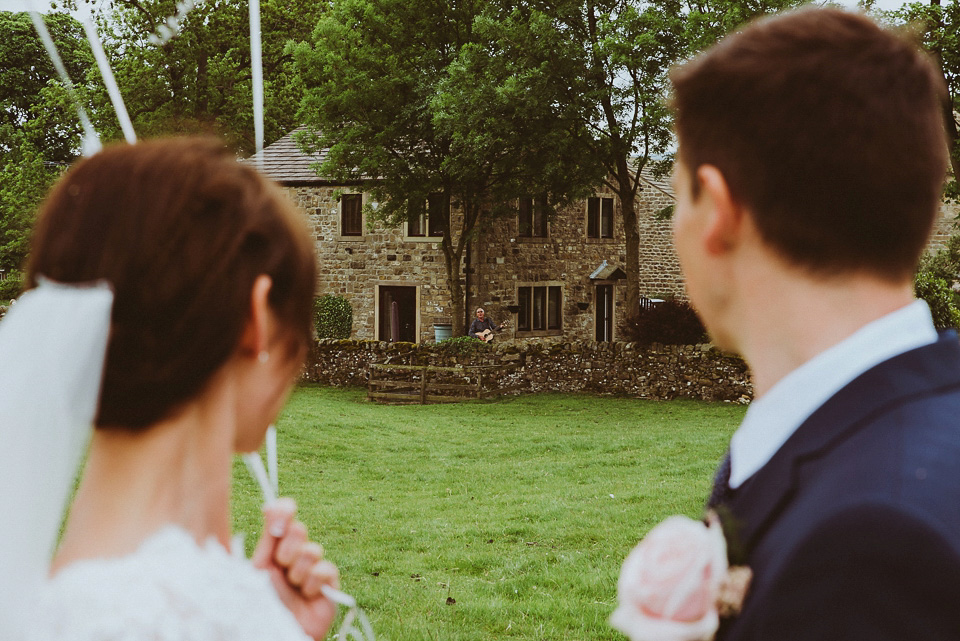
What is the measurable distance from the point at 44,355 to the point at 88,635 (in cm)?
48

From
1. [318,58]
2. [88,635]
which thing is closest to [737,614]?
[88,635]

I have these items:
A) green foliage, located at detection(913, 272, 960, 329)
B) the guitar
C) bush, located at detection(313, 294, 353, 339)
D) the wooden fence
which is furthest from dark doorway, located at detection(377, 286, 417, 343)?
green foliage, located at detection(913, 272, 960, 329)

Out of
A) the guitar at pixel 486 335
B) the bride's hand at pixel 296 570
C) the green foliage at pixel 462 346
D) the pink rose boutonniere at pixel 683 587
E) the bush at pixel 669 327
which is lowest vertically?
the green foliage at pixel 462 346

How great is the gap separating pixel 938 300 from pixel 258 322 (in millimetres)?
19058

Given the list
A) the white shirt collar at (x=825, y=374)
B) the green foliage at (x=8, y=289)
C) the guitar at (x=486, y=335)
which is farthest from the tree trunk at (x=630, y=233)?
the white shirt collar at (x=825, y=374)

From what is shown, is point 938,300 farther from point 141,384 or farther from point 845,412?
point 141,384

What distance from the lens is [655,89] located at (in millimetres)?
21156

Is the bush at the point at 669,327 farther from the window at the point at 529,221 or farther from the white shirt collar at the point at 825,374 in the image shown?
the white shirt collar at the point at 825,374

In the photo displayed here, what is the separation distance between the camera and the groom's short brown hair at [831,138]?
54.6 inches

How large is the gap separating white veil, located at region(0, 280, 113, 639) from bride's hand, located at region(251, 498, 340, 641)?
1.49ft

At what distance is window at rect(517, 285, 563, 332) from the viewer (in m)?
29.2

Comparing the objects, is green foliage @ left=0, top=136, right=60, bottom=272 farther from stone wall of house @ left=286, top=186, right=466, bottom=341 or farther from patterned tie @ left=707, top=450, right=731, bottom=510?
patterned tie @ left=707, top=450, right=731, bottom=510

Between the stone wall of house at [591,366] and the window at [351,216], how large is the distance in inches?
242

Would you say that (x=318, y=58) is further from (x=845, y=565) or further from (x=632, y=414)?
(x=845, y=565)
